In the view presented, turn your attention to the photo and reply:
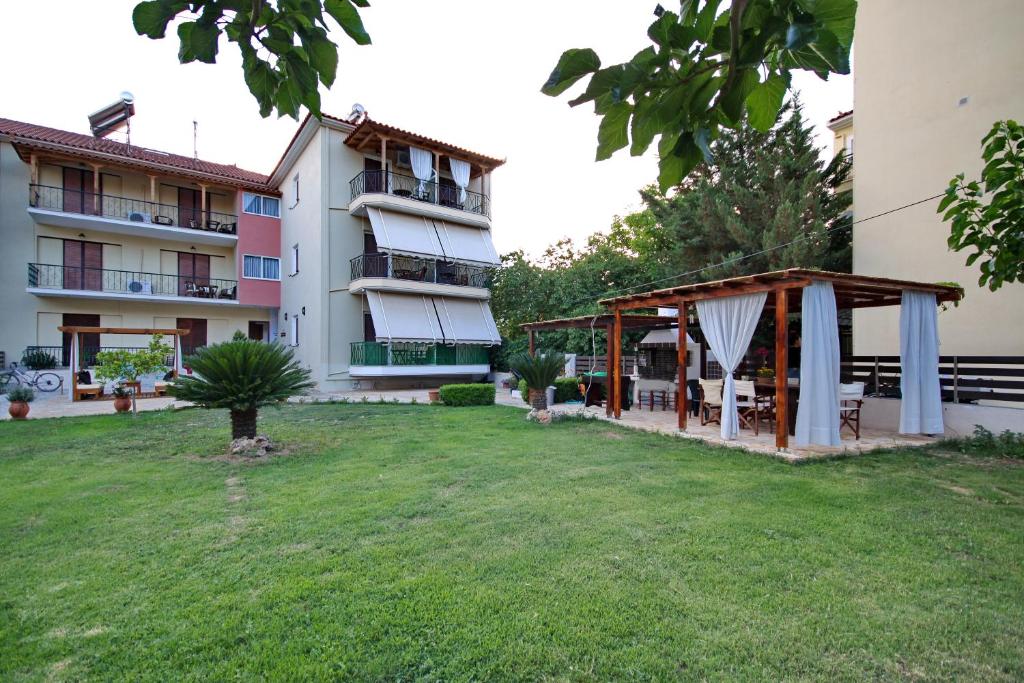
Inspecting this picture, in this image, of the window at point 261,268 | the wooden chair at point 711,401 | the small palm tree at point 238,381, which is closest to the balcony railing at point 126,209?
the window at point 261,268

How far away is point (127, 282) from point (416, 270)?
1163cm

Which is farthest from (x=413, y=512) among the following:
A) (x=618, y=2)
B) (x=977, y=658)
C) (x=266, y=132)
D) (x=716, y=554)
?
(x=618, y=2)

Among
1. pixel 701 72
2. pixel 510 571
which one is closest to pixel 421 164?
pixel 510 571

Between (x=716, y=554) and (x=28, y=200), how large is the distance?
84.2ft

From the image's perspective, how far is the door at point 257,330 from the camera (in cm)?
2348

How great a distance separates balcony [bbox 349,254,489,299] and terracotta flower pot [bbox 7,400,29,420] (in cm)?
Answer: 992

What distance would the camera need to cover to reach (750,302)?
335 inches

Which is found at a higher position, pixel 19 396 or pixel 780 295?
pixel 780 295

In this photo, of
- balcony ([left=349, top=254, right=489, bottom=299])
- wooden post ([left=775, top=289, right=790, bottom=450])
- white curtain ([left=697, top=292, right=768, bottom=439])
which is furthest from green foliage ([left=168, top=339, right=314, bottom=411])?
balcony ([left=349, top=254, right=489, bottom=299])

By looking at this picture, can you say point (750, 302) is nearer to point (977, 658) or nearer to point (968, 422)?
point (968, 422)

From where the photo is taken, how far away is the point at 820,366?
7.68m

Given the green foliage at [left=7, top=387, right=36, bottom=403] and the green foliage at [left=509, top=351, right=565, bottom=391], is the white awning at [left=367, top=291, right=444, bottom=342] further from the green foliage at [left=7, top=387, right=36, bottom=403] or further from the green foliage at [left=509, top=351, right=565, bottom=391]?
the green foliage at [left=7, top=387, right=36, bottom=403]

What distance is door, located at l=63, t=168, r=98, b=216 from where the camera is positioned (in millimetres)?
19578

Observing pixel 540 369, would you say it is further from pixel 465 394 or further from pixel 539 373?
pixel 465 394
